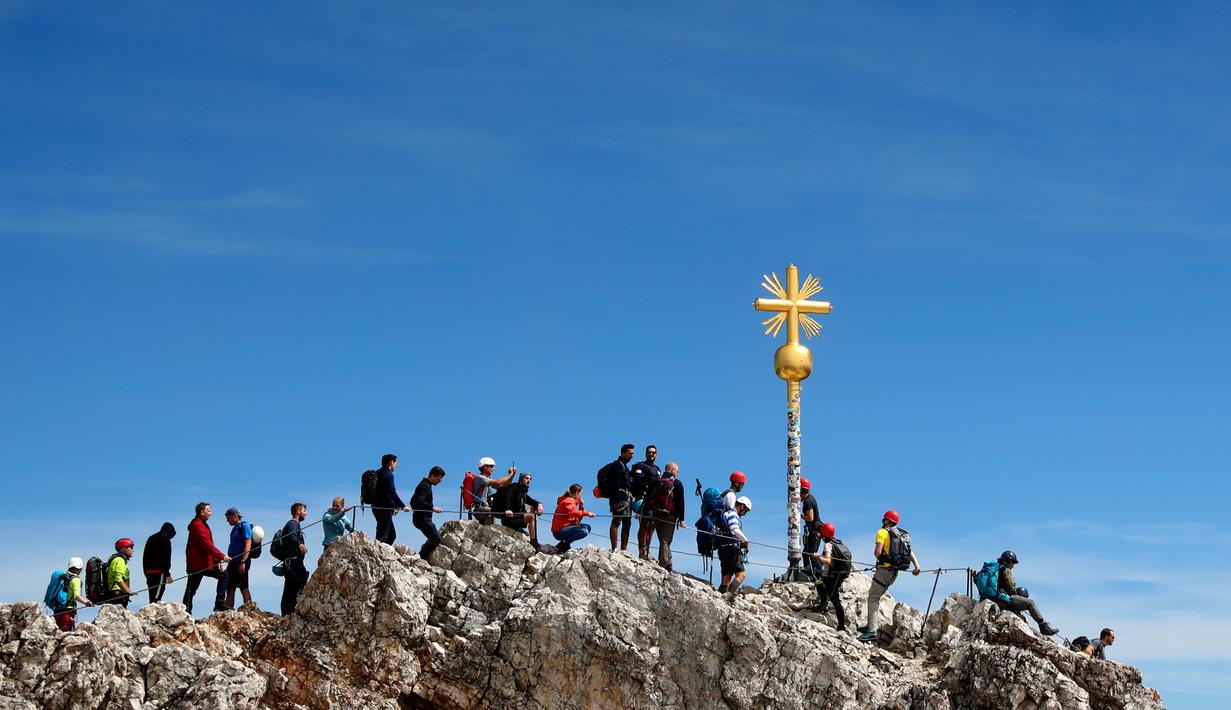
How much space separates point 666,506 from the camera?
3747cm

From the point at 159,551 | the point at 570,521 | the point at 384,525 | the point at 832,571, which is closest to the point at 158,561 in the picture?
the point at 159,551

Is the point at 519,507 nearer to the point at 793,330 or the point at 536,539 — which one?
the point at 536,539

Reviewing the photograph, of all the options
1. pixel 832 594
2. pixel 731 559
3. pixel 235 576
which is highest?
pixel 731 559

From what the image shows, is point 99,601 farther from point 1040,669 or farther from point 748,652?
point 1040,669

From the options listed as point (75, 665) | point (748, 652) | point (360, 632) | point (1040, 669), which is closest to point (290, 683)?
point (360, 632)

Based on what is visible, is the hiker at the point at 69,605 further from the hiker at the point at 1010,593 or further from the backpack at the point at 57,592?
the hiker at the point at 1010,593

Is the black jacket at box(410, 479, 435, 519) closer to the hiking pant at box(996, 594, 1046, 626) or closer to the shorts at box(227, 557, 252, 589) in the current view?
the shorts at box(227, 557, 252, 589)

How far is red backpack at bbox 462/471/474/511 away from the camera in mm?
37219

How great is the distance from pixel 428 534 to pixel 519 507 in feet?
6.25

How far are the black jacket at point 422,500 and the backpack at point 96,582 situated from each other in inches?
232

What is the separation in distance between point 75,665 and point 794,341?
18.7 meters

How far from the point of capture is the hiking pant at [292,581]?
36250mm

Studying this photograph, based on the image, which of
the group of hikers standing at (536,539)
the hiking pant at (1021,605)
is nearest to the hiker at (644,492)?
the group of hikers standing at (536,539)

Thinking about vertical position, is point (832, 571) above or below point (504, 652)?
above
